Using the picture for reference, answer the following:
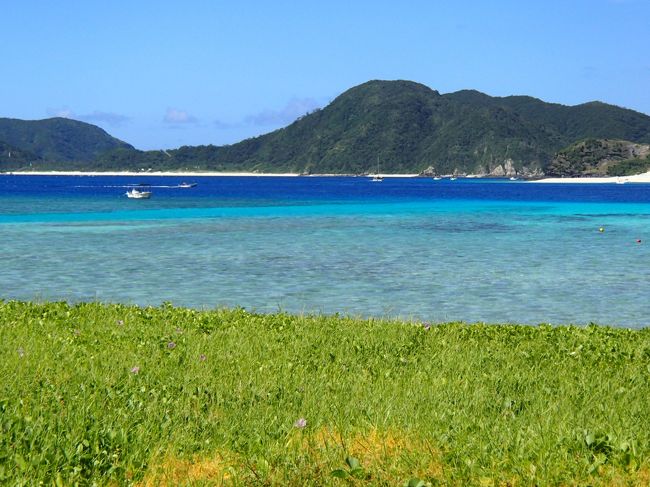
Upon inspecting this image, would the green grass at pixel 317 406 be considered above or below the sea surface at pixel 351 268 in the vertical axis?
above

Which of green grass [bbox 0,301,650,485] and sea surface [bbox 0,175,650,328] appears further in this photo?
sea surface [bbox 0,175,650,328]

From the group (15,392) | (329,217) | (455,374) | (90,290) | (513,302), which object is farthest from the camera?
(329,217)

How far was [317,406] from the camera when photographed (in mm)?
9617

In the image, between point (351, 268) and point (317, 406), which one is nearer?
point (317, 406)

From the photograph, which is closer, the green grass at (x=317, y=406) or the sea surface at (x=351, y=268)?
the green grass at (x=317, y=406)

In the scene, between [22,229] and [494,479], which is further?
[22,229]

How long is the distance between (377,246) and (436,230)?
14.5 m

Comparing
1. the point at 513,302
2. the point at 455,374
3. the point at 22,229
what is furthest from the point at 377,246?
the point at 455,374

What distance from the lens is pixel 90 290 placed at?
28.6 metres

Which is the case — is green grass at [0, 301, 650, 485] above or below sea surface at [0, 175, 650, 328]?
above

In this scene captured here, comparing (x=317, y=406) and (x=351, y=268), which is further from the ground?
(x=317, y=406)

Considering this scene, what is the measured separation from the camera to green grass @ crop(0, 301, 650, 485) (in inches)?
293

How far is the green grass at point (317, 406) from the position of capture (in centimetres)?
743

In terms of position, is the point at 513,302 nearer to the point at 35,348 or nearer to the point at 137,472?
the point at 35,348
